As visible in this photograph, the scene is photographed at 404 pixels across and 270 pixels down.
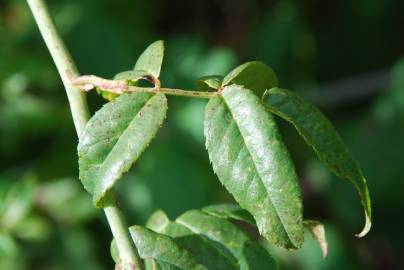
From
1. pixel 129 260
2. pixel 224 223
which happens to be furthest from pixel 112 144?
pixel 224 223

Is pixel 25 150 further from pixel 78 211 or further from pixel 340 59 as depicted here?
pixel 340 59

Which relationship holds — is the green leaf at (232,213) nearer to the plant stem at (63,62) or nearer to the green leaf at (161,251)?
the green leaf at (161,251)

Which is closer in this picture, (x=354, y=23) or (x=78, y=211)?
(x=78, y=211)

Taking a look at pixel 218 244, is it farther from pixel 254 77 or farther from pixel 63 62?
pixel 63 62

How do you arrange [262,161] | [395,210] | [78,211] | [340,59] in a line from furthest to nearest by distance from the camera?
[340,59], [395,210], [78,211], [262,161]

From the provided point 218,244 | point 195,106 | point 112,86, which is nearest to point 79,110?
point 112,86

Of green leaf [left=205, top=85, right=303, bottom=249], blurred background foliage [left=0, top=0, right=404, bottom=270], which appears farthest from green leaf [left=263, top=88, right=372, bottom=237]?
blurred background foliage [left=0, top=0, right=404, bottom=270]

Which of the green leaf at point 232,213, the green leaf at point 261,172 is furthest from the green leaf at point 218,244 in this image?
the green leaf at point 261,172
